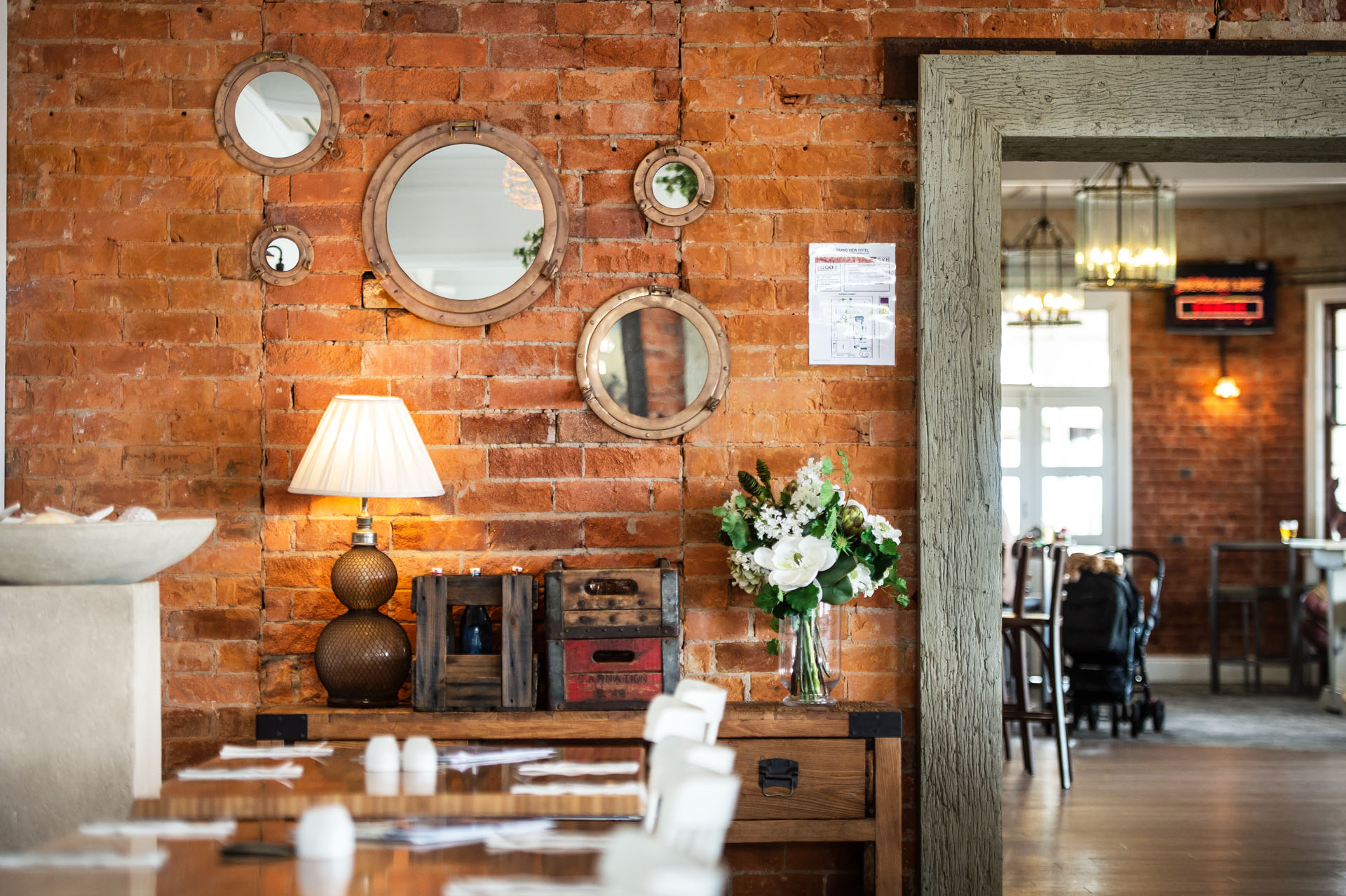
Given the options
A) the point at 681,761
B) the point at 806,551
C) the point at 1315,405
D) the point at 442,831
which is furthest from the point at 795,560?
the point at 1315,405

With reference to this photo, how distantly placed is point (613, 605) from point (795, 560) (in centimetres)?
46

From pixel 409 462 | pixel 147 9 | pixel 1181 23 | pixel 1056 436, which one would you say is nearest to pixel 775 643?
pixel 409 462

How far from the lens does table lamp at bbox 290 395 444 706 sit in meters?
2.91

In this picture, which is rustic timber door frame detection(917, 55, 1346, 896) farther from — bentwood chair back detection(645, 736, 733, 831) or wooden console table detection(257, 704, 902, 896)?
bentwood chair back detection(645, 736, 733, 831)

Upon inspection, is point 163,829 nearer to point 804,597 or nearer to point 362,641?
point 362,641

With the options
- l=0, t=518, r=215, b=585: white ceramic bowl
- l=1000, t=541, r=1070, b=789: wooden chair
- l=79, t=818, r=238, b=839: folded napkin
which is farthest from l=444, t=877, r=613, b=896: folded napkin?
l=1000, t=541, r=1070, b=789: wooden chair

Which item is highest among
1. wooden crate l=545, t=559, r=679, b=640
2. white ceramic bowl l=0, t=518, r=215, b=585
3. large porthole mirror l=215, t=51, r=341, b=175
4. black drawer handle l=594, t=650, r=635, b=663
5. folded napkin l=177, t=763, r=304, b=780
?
large porthole mirror l=215, t=51, r=341, b=175

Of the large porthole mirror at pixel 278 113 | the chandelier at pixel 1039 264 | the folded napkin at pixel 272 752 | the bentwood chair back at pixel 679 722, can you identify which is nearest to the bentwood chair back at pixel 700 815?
the bentwood chair back at pixel 679 722

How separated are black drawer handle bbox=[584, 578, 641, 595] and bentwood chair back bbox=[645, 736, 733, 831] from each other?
1.09 m

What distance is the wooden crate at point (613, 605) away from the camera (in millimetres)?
2955

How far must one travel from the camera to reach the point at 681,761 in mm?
1744

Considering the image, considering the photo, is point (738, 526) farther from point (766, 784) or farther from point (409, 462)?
point (409, 462)

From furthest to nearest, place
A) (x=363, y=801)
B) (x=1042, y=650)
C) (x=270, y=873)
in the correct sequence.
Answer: (x=1042, y=650) → (x=363, y=801) → (x=270, y=873)

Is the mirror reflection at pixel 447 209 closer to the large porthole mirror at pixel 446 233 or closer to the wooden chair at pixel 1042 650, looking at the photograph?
the large porthole mirror at pixel 446 233
